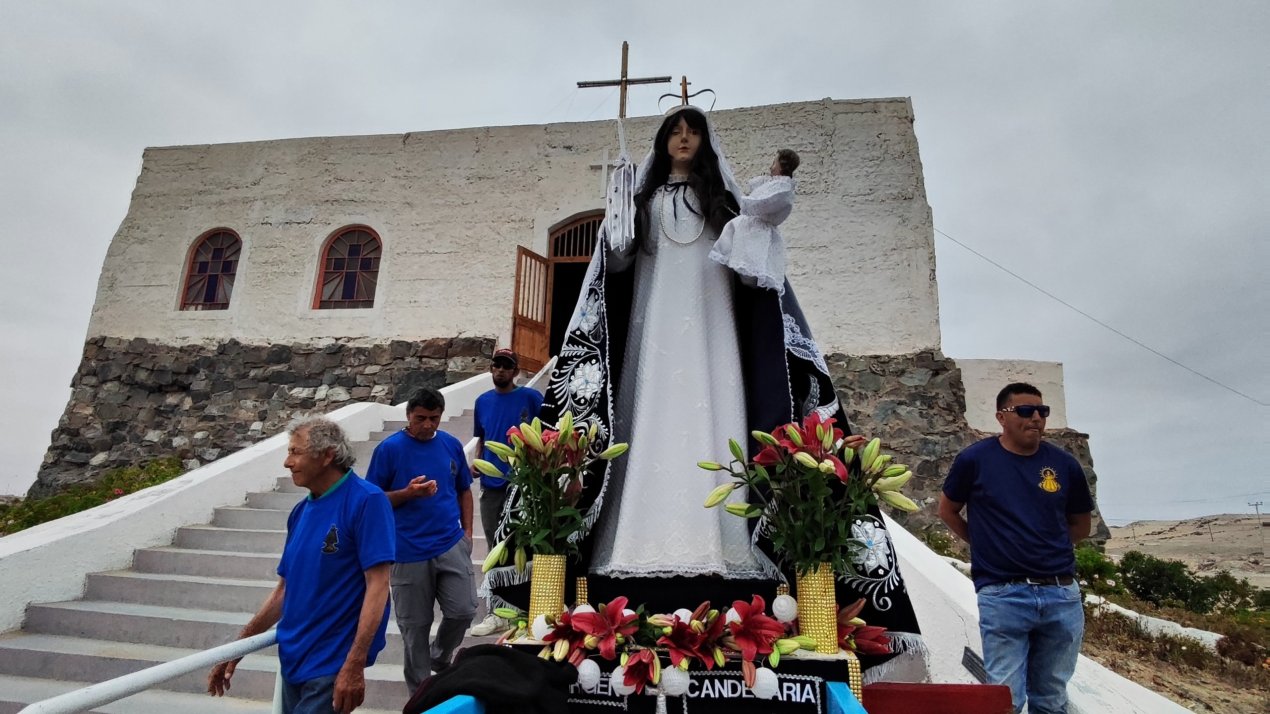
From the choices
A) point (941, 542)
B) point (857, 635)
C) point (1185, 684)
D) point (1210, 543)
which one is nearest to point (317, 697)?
point (857, 635)

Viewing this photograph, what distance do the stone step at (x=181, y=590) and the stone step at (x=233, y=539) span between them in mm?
393

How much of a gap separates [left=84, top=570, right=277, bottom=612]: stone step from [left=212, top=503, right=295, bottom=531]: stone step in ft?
2.62

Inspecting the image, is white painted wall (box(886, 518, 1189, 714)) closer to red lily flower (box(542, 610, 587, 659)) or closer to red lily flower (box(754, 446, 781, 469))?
red lily flower (box(754, 446, 781, 469))

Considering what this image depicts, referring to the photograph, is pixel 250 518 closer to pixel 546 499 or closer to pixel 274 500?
pixel 274 500

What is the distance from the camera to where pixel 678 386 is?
2.49 m

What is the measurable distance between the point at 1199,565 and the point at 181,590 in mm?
22522

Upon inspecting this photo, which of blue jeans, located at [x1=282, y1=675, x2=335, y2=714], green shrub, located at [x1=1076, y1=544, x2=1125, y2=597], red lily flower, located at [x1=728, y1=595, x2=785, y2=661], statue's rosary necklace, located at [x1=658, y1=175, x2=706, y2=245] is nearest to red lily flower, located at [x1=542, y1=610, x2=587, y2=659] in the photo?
red lily flower, located at [x1=728, y1=595, x2=785, y2=661]

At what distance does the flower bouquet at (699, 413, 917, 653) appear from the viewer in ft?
6.51

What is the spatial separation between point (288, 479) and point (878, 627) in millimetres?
6092

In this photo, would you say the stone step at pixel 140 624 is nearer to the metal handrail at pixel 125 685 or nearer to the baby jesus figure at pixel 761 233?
the metal handrail at pixel 125 685

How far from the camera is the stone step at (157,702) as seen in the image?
3.58 m

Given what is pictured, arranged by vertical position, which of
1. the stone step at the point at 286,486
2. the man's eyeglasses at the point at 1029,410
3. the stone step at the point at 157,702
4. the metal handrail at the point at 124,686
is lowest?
the stone step at the point at 157,702

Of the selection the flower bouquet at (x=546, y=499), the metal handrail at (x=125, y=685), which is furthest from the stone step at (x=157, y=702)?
the flower bouquet at (x=546, y=499)

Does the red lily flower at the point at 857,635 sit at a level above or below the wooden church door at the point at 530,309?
below
